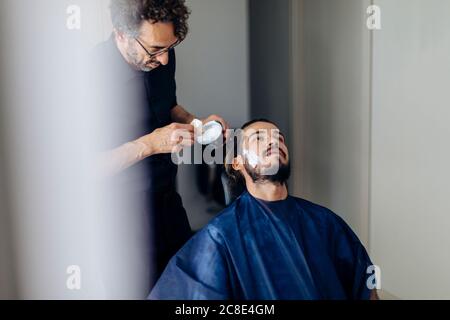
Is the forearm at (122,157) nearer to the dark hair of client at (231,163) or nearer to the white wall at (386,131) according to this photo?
the dark hair of client at (231,163)

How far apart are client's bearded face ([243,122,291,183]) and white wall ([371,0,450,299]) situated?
36 centimetres

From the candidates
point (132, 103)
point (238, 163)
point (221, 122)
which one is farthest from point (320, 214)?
point (132, 103)

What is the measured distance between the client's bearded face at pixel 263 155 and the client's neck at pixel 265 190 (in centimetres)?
1

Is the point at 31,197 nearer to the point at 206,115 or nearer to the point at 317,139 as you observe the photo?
the point at 206,115

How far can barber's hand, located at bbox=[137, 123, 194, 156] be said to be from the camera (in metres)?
1.26

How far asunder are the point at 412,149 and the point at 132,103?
885 mm

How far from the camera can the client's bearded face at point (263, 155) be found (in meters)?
1.27

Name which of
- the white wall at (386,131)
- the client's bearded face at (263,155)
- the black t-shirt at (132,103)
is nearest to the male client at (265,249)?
the client's bearded face at (263,155)

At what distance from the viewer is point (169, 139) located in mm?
1269

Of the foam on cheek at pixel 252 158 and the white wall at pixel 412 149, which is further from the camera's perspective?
the white wall at pixel 412 149

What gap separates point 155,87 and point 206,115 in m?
0.16

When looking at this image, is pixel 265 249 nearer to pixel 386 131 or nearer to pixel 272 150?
pixel 272 150
